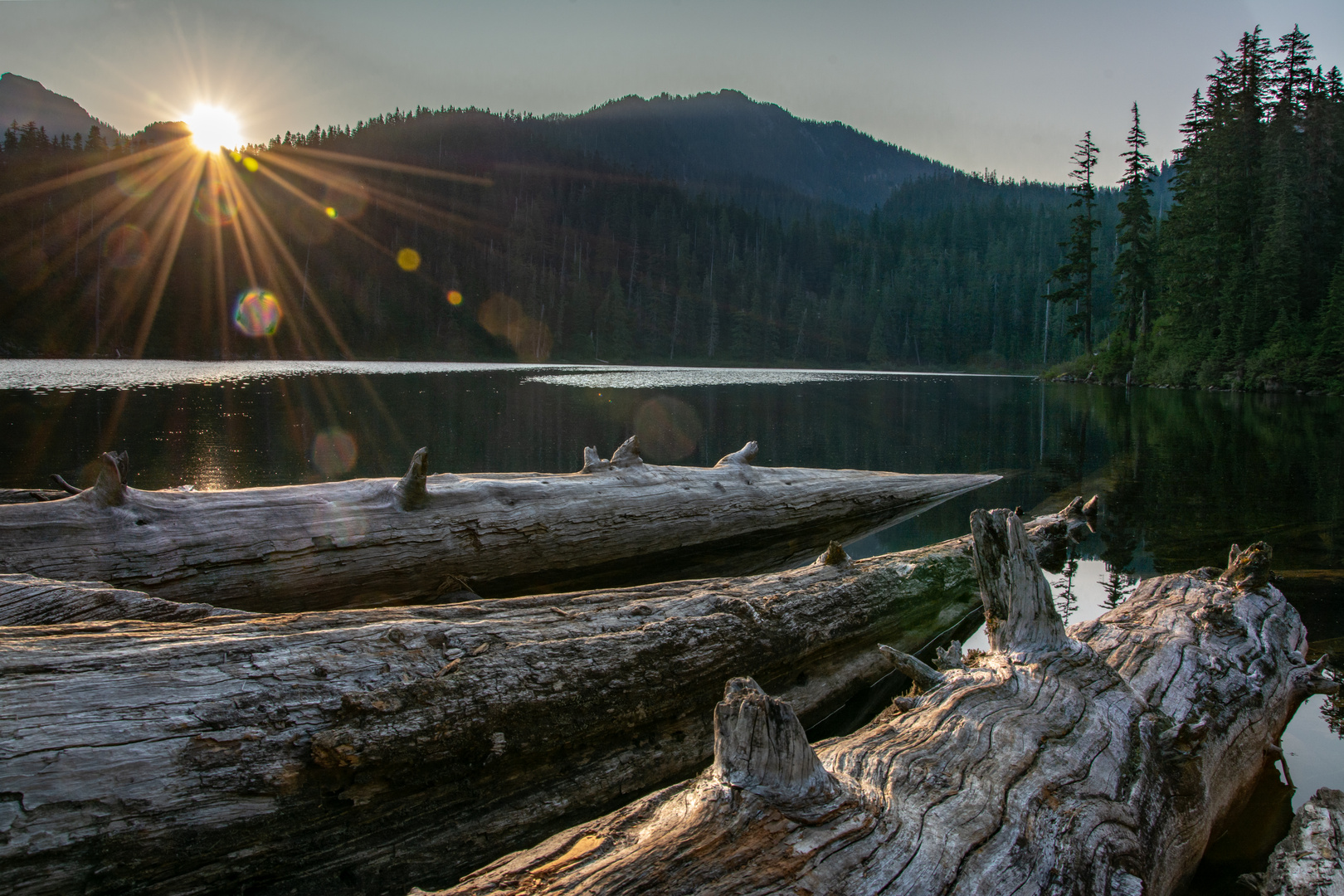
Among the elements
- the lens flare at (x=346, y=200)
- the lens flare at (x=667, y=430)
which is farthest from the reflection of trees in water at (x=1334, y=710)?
the lens flare at (x=346, y=200)

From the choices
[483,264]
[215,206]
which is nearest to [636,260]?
[483,264]

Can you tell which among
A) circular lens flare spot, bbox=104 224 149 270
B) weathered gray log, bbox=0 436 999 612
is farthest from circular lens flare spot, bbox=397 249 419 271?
weathered gray log, bbox=0 436 999 612

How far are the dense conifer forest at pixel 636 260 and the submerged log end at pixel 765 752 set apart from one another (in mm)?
37803

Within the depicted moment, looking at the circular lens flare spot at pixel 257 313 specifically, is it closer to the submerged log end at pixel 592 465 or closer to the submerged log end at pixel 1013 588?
the submerged log end at pixel 592 465

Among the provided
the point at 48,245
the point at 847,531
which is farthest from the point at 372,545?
the point at 48,245

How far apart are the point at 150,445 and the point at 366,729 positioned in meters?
12.2

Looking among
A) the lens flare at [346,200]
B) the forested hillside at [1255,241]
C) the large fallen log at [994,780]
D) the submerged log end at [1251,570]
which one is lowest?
the large fallen log at [994,780]

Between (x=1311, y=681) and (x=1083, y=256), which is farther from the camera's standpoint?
(x=1083, y=256)

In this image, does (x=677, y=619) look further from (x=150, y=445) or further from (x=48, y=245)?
(x=48, y=245)

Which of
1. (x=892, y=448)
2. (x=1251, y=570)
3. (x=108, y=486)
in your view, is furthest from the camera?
(x=892, y=448)

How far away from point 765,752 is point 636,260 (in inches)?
4434

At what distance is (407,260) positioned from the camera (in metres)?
95.9

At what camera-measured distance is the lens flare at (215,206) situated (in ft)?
277

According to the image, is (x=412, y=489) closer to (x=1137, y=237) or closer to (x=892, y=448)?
(x=892, y=448)
